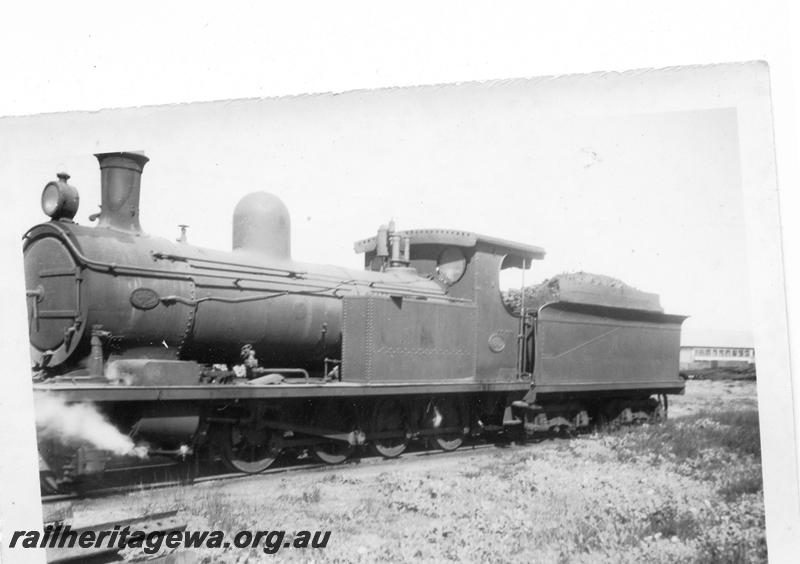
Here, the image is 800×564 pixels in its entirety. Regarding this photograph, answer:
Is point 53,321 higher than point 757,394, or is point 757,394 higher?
point 53,321

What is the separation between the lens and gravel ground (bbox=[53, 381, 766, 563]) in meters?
4.17

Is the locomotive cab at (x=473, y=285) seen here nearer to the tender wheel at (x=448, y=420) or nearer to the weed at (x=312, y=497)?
the tender wheel at (x=448, y=420)

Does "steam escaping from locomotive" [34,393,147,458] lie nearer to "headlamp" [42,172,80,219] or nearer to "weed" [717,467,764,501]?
"headlamp" [42,172,80,219]

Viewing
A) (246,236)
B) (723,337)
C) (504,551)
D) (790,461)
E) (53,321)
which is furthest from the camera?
(246,236)

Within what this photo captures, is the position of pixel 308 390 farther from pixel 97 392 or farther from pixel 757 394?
pixel 757 394

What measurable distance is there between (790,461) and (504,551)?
1.71 meters

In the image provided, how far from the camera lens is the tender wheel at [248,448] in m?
5.58

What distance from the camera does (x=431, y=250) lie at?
7.74m

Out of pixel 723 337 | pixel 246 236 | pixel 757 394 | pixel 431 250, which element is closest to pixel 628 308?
pixel 431 250

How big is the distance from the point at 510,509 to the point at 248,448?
2.25 m

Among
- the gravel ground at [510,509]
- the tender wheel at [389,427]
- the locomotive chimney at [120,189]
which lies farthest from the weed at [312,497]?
the locomotive chimney at [120,189]

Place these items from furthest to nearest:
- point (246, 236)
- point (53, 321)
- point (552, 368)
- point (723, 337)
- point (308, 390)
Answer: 1. point (552, 368)
2. point (246, 236)
3. point (308, 390)
4. point (53, 321)
5. point (723, 337)

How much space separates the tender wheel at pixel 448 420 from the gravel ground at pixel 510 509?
0.97 m

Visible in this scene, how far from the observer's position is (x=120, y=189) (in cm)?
521
